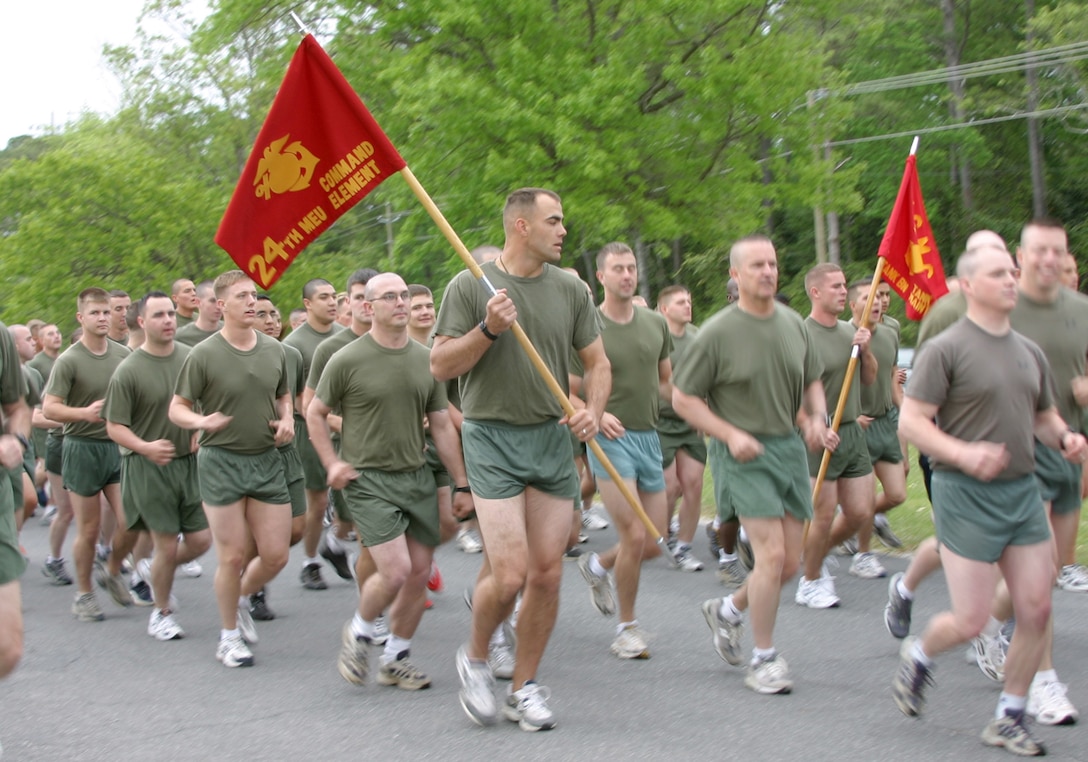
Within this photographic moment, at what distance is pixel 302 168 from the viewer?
6.61 meters

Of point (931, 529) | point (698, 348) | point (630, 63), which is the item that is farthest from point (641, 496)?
point (630, 63)

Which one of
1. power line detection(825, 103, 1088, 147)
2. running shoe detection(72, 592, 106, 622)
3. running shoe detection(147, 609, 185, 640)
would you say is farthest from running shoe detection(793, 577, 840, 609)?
power line detection(825, 103, 1088, 147)

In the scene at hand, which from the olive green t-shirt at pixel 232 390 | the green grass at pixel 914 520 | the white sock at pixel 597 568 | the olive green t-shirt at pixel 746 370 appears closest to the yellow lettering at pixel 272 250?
the olive green t-shirt at pixel 232 390

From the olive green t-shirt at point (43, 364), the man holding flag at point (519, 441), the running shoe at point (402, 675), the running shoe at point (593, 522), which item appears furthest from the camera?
the olive green t-shirt at point (43, 364)

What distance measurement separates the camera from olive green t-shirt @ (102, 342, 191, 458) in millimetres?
8766

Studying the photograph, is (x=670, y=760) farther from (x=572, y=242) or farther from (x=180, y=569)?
(x=572, y=242)

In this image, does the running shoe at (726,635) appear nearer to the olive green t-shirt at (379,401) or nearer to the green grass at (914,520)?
the olive green t-shirt at (379,401)

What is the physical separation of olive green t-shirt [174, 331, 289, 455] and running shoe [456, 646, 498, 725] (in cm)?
243

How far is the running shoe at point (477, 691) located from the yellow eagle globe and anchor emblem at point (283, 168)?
2.40 metres

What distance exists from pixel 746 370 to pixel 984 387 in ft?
4.73

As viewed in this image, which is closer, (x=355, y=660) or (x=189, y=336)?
(x=355, y=660)

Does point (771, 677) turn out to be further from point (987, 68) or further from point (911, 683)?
point (987, 68)

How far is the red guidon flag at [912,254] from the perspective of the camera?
9.46 meters

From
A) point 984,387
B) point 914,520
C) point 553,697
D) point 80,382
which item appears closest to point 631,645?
point 553,697
